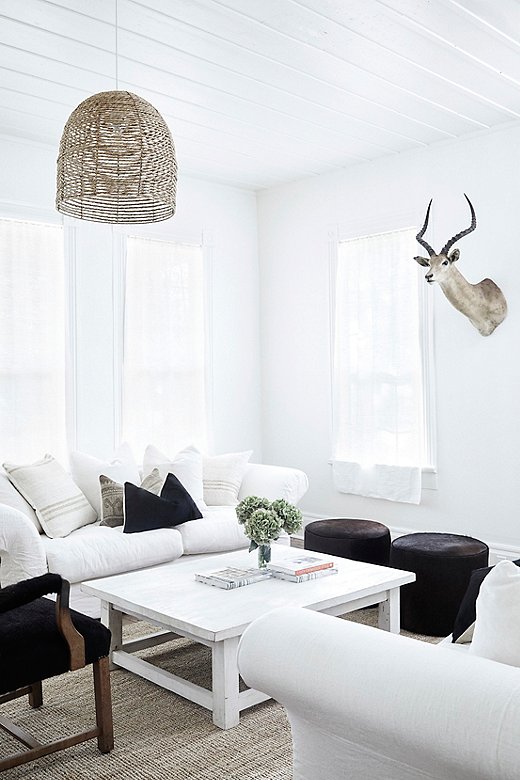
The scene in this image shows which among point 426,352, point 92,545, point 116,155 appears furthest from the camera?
point 426,352

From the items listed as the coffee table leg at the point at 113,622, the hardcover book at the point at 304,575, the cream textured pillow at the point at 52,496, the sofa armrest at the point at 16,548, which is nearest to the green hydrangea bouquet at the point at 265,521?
the hardcover book at the point at 304,575

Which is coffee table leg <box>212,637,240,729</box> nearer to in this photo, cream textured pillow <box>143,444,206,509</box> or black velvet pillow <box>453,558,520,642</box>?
black velvet pillow <box>453,558,520,642</box>

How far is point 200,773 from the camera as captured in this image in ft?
8.62

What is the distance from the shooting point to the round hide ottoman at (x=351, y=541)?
4414 millimetres

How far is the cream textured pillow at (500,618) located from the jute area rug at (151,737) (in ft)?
3.71

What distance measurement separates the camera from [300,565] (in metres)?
3.56

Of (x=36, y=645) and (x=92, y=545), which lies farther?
(x=92, y=545)

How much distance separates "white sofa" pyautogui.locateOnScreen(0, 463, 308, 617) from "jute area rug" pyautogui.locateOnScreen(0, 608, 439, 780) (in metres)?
0.55

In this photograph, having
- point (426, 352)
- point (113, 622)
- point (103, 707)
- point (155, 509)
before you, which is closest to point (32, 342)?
point (155, 509)

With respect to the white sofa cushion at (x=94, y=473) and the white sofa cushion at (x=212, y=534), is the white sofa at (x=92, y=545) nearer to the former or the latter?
the white sofa cushion at (x=212, y=534)

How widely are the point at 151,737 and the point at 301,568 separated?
0.98 metres

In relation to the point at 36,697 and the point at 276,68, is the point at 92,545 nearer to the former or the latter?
the point at 36,697

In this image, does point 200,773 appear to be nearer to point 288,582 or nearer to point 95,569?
point 288,582

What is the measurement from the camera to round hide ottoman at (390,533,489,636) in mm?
3934
